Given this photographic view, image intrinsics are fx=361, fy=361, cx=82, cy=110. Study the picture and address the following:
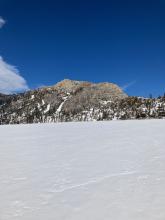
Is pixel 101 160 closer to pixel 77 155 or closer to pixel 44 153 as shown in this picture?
pixel 77 155

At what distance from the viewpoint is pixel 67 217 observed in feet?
27.4

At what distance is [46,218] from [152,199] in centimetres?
309

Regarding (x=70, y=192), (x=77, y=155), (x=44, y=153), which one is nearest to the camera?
(x=70, y=192)

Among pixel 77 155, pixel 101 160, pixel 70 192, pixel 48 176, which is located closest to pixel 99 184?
pixel 70 192

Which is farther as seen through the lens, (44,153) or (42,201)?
(44,153)

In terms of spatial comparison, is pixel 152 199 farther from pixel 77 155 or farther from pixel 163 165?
pixel 77 155

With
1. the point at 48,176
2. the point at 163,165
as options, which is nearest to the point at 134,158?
the point at 163,165

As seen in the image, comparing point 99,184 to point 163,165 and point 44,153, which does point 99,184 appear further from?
point 44,153

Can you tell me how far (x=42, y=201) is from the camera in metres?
9.96

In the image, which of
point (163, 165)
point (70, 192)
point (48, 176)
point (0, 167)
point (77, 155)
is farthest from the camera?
point (77, 155)

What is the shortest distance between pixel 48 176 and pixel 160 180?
4295mm

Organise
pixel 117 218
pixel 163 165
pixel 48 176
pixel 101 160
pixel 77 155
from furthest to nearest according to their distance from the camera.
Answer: pixel 77 155 → pixel 101 160 → pixel 163 165 → pixel 48 176 → pixel 117 218

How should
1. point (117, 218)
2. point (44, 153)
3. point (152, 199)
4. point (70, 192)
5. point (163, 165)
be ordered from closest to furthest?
1. point (117, 218)
2. point (152, 199)
3. point (70, 192)
4. point (163, 165)
5. point (44, 153)

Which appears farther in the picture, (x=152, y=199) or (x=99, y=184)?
(x=99, y=184)
